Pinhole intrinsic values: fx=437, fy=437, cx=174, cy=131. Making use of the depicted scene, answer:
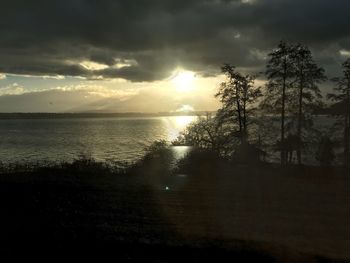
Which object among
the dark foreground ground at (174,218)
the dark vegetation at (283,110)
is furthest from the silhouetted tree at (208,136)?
the dark foreground ground at (174,218)

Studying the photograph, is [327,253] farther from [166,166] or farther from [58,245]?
[166,166]

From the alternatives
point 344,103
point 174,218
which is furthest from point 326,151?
point 174,218

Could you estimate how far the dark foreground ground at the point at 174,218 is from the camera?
12.2 metres

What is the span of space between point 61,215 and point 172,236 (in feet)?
16.6

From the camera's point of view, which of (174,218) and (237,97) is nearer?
(174,218)

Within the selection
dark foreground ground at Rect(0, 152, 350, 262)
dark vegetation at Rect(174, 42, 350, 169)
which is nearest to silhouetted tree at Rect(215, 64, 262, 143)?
dark vegetation at Rect(174, 42, 350, 169)

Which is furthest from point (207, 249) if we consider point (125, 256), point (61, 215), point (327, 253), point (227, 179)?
point (227, 179)

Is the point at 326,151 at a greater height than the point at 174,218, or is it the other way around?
the point at 174,218

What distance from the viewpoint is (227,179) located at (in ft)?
96.5

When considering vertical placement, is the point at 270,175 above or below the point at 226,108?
below

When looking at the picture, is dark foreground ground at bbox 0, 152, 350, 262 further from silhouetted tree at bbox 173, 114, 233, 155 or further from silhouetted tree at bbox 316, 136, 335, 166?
silhouetted tree at bbox 316, 136, 335, 166

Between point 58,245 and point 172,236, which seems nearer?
point 58,245

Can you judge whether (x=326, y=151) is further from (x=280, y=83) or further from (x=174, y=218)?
(x=174, y=218)

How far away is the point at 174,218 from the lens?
16484 millimetres
